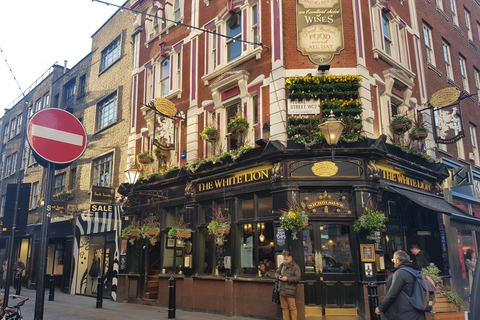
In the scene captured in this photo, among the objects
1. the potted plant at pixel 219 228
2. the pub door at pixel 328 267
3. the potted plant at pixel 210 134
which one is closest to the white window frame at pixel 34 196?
the potted plant at pixel 210 134

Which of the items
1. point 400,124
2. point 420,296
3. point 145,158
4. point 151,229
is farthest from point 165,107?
point 420,296

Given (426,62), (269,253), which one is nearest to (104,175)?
(269,253)

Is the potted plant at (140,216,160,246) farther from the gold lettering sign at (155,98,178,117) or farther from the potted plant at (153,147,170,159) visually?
the gold lettering sign at (155,98,178,117)

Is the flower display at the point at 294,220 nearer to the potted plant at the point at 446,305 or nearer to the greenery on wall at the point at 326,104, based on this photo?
the greenery on wall at the point at 326,104

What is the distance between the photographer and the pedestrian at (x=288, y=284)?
30.6 feet

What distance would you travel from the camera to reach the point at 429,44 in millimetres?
17156

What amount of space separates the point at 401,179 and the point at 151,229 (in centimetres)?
861

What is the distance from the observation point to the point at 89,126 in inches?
869

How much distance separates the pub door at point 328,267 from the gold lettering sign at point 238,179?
1.97 m

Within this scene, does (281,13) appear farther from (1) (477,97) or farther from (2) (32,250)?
(2) (32,250)

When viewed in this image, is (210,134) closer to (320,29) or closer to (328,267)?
(320,29)

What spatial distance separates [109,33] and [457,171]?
18109 mm

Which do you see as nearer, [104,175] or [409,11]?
[409,11]

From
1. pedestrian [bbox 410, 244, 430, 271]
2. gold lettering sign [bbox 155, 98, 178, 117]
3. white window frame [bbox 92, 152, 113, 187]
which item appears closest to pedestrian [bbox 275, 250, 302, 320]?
pedestrian [bbox 410, 244, 430, 271]
